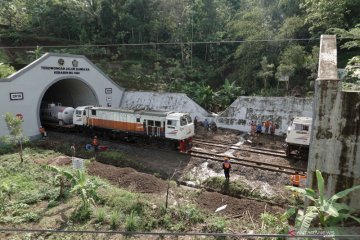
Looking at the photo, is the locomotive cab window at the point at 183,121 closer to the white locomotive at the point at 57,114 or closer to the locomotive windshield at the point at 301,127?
the locomotive windshield at the point at 301,127

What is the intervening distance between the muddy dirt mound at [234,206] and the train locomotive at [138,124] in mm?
7608

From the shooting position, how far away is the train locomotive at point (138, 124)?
800 inches

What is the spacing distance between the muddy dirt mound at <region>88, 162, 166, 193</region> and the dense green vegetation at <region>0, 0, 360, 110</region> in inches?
545

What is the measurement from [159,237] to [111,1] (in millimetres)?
44227

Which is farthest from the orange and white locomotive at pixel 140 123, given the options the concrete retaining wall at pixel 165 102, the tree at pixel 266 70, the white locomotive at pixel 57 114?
the tree at pixel 266 70

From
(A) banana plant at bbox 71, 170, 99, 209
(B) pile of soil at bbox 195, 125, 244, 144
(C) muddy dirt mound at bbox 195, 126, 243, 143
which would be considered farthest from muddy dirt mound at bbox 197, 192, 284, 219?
(C) muddy dirt mound at bbox 195, 126, 243, 143

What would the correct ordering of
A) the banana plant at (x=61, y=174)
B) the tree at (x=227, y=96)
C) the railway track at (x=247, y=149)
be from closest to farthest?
the banana plant at (x=61, y=174), the railway track at (x=247, y=149), the tree at (x=227, y=96)

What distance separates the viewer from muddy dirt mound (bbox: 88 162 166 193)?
1424 centimetres

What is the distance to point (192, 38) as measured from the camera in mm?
41906

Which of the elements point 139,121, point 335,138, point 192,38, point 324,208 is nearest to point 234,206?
point 324,208

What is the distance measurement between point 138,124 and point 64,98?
637 inches

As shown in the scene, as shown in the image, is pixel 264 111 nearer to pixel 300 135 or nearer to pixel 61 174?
pixel 300 135

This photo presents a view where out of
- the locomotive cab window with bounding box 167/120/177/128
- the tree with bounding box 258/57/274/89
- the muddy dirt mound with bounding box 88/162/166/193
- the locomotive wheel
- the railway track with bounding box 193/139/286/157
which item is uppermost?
the tree with bounding box 258/57/274/89

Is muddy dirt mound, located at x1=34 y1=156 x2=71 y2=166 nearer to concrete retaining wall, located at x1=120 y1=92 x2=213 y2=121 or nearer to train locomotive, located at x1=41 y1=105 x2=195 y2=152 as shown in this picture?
train locomotive, located at x1=41 y1=105 x2=195 y2=152
